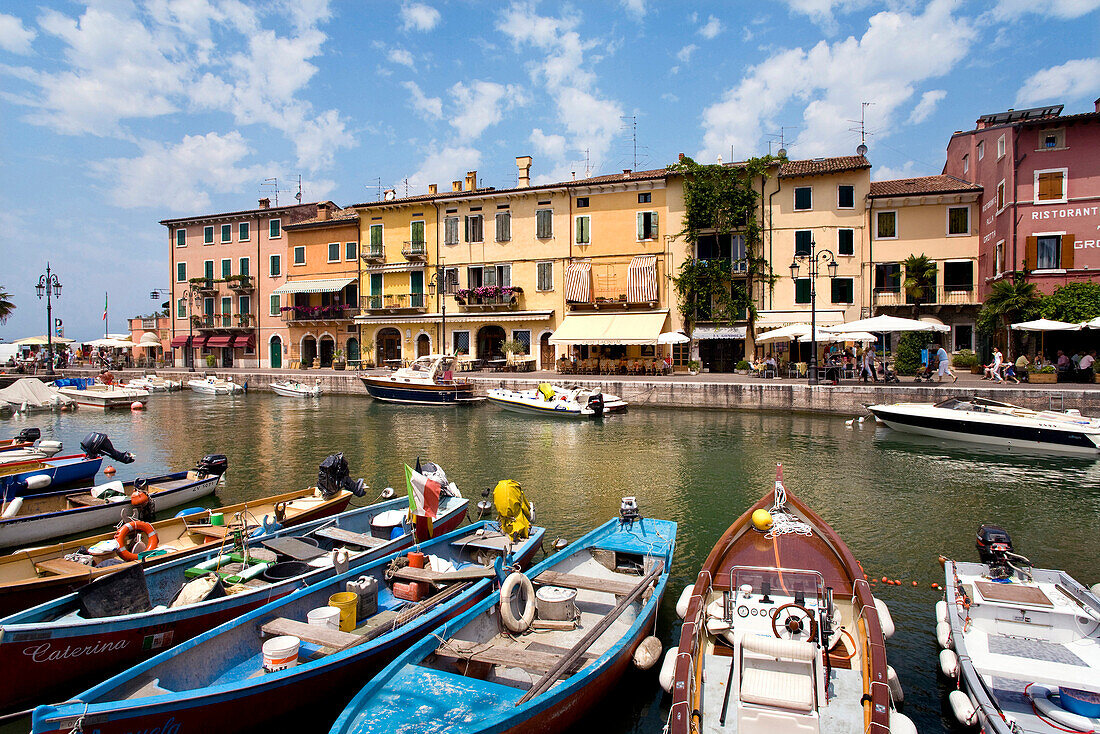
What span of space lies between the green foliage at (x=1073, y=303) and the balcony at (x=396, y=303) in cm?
3309

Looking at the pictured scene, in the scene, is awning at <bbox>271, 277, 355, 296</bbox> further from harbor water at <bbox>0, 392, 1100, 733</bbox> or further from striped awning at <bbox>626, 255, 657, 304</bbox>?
striped awning at <bbox>626, 255, 657, 304</bbox>

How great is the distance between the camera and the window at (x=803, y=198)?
1337 inches

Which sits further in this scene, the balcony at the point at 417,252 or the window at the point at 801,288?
the balcony at the point at 417,252

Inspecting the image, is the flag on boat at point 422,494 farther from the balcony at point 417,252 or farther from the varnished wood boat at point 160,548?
the balcony at point 417,252

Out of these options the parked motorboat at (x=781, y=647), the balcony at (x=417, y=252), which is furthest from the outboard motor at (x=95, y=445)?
the balcony at (x=417, y=252)

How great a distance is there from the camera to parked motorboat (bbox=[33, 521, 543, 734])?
452cm

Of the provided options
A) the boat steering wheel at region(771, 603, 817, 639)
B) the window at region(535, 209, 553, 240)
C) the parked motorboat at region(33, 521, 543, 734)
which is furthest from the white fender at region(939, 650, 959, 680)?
the window at region(535, 209, 553, 240)

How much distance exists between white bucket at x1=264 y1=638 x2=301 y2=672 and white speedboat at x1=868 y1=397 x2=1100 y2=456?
811 inches

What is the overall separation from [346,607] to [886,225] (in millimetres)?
34357

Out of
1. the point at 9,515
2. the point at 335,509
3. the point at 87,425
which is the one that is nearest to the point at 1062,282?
the point at 335,509

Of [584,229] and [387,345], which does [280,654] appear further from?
[387,345]

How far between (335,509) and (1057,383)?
87.9 ft

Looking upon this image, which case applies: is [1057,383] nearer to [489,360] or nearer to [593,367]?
[593,367]

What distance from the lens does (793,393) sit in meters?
26.3
